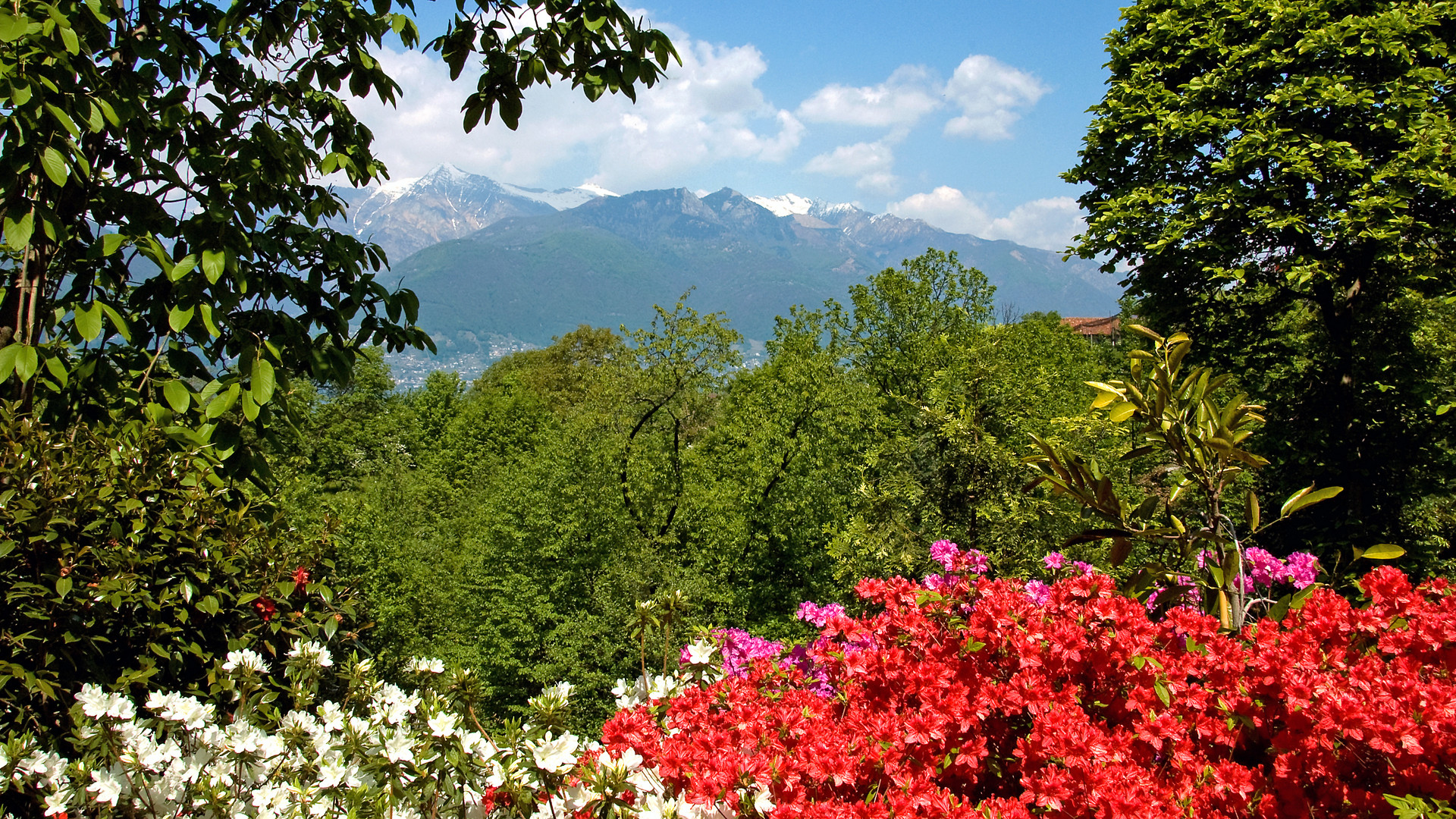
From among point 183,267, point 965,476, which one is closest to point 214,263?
point 183,267

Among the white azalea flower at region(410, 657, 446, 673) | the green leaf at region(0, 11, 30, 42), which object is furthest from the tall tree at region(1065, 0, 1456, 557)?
the green leaf at region(0, 11, 30, 42)

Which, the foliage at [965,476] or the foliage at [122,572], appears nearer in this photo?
the foliage at [122,572]

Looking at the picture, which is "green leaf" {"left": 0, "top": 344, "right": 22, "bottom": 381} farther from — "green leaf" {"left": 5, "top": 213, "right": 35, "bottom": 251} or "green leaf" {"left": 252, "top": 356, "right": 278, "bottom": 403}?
"green leaf" {"left": 252, "top": 356, "right": 278, "bottom": 403}

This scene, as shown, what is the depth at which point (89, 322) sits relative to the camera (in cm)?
208

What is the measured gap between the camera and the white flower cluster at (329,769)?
1.94 m

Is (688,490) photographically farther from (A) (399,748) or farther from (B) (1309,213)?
(A) (399,748)

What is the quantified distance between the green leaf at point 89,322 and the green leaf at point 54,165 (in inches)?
14.9

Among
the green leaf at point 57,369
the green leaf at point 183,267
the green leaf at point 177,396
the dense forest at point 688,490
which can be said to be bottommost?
the dense forest at point 688,490

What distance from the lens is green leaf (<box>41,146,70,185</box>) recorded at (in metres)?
1.88

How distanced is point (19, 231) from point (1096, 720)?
3.31m

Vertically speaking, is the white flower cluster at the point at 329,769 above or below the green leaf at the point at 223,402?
below

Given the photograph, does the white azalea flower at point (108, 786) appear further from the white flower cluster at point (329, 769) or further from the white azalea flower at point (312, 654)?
the white azalea flower at point (312, 654)

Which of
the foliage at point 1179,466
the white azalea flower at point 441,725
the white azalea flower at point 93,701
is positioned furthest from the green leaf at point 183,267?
the foliage at point 1179,466

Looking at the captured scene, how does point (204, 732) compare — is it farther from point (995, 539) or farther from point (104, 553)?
point (995, 539)
